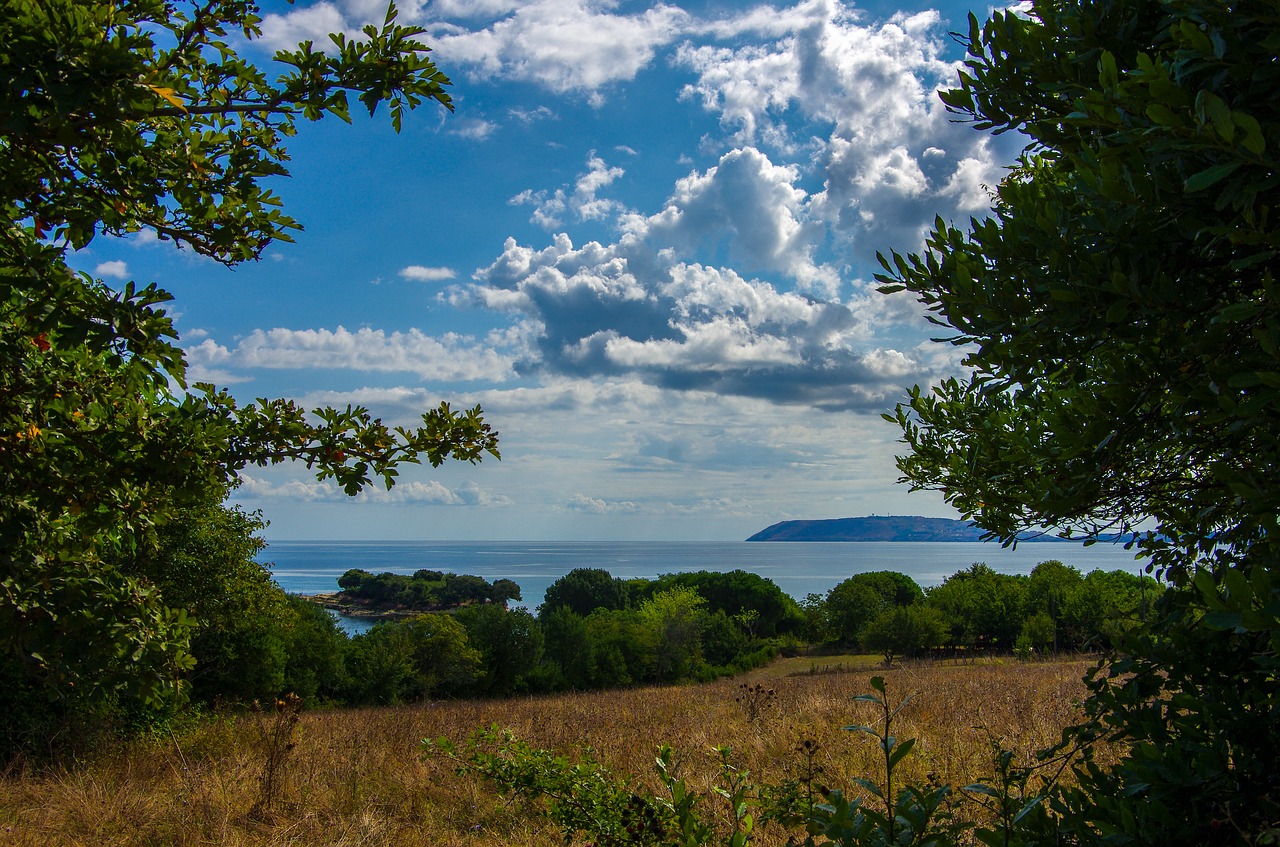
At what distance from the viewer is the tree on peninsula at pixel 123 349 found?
299 cm

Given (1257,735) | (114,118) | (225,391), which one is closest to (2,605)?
(225,391)

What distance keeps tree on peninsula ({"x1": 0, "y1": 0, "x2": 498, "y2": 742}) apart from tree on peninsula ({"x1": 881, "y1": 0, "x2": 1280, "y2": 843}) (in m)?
2.84

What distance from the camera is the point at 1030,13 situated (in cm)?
315

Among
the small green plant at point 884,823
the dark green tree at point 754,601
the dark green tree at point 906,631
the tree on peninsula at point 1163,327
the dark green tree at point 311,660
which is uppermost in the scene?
the tree on peninsula at point 1163,327

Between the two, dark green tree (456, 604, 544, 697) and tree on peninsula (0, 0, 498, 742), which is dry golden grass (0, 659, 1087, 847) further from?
dark green tree (456, 604, 544, 697)

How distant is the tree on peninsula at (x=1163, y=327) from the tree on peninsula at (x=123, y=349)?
2845 mm

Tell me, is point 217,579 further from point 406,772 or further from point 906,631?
point 906,631

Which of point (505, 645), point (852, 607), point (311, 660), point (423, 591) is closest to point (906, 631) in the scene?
point (852, 607)

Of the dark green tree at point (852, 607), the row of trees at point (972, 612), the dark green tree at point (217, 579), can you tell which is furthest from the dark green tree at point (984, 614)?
the dark green tree at point (217, 579)

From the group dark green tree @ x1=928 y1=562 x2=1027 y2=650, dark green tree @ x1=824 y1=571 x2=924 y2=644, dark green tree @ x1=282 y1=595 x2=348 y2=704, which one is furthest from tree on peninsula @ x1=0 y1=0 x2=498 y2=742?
dark green tree @ x1=824 y1=571 x2=924 y2=644

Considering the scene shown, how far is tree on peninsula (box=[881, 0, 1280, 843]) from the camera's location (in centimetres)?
177

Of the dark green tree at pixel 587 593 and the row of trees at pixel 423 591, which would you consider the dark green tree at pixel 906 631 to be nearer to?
the dark green tree at pixel 587 593

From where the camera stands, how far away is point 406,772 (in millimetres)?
8891

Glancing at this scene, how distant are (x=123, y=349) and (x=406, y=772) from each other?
7.57 metres
